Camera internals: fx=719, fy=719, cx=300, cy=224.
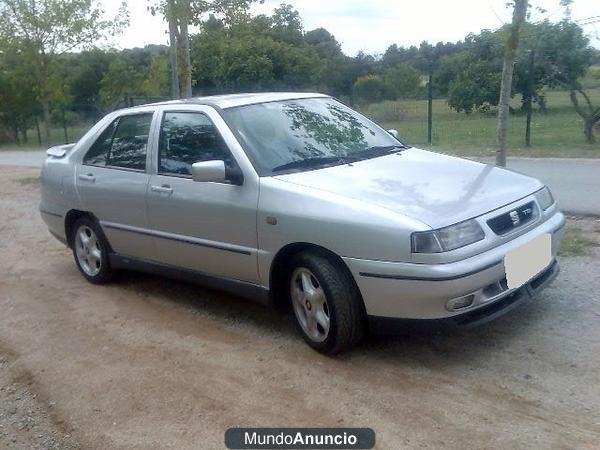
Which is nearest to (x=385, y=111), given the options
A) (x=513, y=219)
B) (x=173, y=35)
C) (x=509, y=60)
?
(x=173, y=35)

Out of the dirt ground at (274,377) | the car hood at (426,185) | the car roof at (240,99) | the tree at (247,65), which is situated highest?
the tree at (247,65)

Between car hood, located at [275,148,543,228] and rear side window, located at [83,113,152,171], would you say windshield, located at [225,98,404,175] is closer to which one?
car hood, located at [275,148,543,228]

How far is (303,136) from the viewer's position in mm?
5117

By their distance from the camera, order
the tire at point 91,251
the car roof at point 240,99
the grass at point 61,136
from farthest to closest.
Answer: the grass at point 61,136 < the tire at point 91,251 < the car roof at point 240,99

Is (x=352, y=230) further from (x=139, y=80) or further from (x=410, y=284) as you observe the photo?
(x=139, y=80)

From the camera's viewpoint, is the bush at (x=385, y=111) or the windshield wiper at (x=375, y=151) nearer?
the windshield wiper at (x=375, y=151)

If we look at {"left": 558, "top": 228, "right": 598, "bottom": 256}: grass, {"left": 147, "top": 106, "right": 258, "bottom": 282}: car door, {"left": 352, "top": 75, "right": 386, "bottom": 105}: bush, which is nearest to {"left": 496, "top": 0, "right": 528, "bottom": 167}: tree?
{"left": 558, "top": 228, "right": 598, "bottom": 256}: grass

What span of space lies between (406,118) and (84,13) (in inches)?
338

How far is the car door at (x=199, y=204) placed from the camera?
476 centimetres

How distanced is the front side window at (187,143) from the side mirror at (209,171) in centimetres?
18

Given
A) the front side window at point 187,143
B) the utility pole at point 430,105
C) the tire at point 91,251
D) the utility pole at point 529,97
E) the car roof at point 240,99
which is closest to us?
the front side window at point 187,143

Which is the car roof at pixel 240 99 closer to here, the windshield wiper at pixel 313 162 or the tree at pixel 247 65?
the windshield wiper at pixel 313 162

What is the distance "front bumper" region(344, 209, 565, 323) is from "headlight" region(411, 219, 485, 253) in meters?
0.09

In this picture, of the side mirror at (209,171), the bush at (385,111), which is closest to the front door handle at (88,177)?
the side mirror at (209,171)
